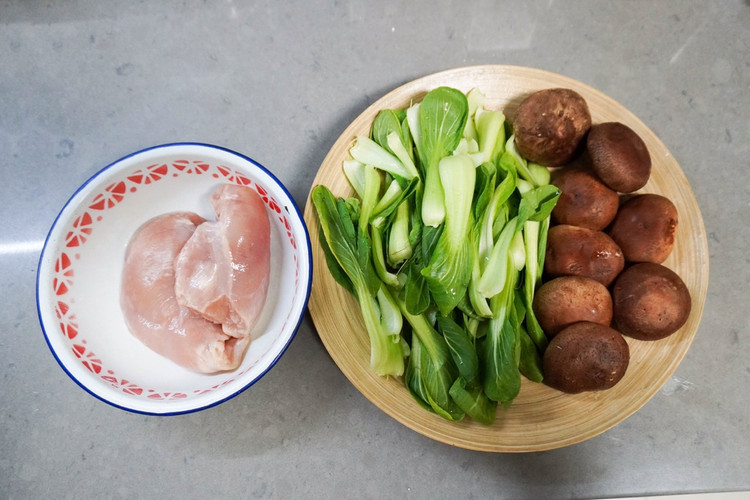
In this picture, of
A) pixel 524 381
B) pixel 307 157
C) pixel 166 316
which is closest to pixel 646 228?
pixel 524 381

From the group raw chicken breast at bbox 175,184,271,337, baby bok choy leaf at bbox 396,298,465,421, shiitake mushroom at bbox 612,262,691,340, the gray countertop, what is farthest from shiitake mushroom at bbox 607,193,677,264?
raw chicken breast at bbox 175,184,271,337

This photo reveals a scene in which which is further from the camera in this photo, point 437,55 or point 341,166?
point 437,55

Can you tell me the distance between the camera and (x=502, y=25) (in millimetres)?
1225

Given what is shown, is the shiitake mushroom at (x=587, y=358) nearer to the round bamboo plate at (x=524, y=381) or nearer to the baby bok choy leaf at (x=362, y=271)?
the round bamboo plate at (x=524, y=381)

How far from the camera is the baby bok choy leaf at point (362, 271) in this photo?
3.10 ft

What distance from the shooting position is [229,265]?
0.89 meters

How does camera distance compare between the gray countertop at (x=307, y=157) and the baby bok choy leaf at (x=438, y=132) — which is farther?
the gray countertop at (x=307, y=157)

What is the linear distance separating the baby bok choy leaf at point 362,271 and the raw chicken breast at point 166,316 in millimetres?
232

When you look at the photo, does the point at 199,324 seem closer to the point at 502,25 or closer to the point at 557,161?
the point at 557,161

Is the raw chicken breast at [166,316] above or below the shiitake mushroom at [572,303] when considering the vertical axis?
below

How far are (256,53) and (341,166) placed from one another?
40 centimetres

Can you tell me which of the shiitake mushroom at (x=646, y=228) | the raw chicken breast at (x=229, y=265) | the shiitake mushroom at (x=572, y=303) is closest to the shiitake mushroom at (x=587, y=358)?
the shiitake mushroom at (x=572, y=303)

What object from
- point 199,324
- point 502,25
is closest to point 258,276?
point 199,324

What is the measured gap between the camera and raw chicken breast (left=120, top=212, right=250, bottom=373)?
2.96ft
